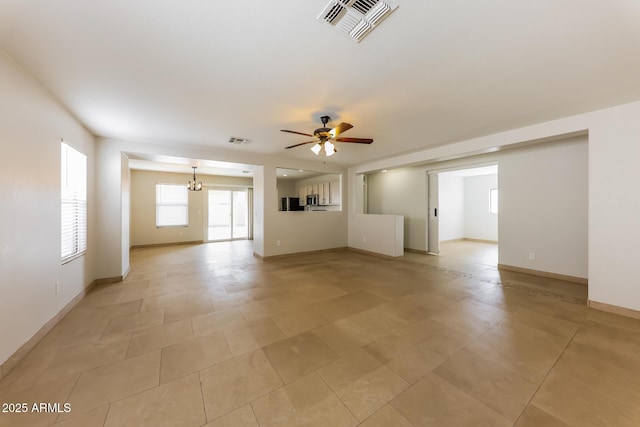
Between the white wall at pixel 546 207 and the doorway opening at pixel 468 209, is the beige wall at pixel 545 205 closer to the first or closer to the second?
the white wall at pixel 546 207

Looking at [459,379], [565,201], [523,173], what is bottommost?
[459,379]

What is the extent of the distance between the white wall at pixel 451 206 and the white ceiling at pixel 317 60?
5.62 metres

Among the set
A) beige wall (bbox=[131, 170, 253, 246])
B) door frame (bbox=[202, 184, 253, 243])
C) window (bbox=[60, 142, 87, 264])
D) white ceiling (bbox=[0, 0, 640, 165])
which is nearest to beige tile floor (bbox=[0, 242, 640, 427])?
window (bbox=[60, 142, 87, 264])

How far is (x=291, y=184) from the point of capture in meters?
10.8

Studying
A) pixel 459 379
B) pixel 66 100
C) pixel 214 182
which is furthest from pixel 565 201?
pixel 214 182

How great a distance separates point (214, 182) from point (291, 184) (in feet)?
11.3

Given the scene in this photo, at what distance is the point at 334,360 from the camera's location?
78.2 inches

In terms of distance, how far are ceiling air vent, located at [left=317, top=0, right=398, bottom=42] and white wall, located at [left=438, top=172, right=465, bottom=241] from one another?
25.8 ft

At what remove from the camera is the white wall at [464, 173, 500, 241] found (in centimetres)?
855

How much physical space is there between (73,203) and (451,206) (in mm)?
10299

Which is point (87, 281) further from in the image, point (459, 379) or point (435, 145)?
point (435, 145)

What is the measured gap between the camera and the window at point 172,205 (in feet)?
26.0

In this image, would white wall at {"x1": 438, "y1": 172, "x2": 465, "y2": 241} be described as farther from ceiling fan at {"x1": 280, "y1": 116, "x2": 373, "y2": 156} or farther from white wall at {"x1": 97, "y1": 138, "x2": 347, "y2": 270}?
ceiling fan at {"x1": 280, "y1": 116, "x2": 373, "y2": 156}

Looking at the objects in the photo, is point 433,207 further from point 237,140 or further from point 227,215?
point 227,215
